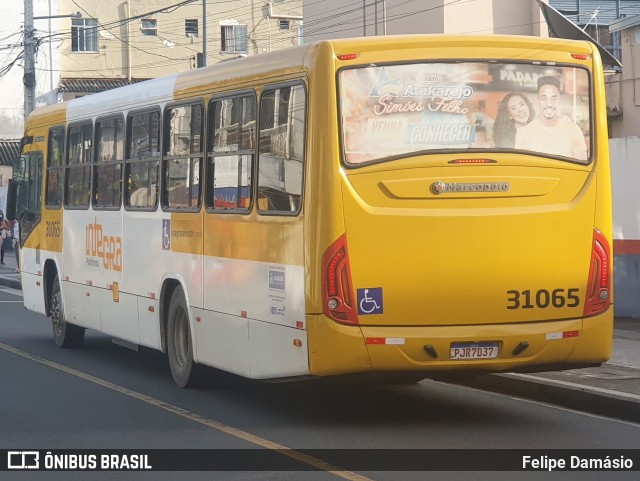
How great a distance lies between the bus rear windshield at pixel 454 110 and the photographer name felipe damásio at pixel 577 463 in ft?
8.35

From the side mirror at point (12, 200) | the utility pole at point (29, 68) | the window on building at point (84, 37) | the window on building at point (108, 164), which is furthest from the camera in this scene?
the window on building at point (84, 37)

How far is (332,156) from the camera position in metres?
10.5

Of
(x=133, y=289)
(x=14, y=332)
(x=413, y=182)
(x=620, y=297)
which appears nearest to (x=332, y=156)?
(x=413, y=182)

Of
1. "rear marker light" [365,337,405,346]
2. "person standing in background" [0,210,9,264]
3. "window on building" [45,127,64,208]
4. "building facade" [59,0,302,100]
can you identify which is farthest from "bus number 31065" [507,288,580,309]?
"building facade" [59,0,302,100]

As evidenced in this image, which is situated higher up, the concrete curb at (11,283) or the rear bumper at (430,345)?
the rear bumper at (430,345)

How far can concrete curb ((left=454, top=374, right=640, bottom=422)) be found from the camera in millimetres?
11266

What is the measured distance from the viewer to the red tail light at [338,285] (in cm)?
1043

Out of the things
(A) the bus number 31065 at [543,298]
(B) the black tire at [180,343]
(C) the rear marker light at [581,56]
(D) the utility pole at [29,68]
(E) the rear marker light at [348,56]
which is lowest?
(B) the black tire at [180,343]

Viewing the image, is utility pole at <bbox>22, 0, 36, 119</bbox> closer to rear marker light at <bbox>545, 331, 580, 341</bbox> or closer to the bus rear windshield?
the bus rear windshield

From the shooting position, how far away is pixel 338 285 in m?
10.5

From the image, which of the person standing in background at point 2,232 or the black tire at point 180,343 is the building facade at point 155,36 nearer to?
the person standing in background at point 2,232

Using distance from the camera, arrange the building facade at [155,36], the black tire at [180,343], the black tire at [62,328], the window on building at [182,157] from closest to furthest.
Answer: the window on building at [182,157] < the black tire at [180,343] < the black tire at [62,328] < the building facade at [155,36]

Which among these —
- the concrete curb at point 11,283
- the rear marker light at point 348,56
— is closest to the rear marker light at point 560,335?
the rear marker light at point 348,56

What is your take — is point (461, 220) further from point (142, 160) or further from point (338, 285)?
point (142, 160)
